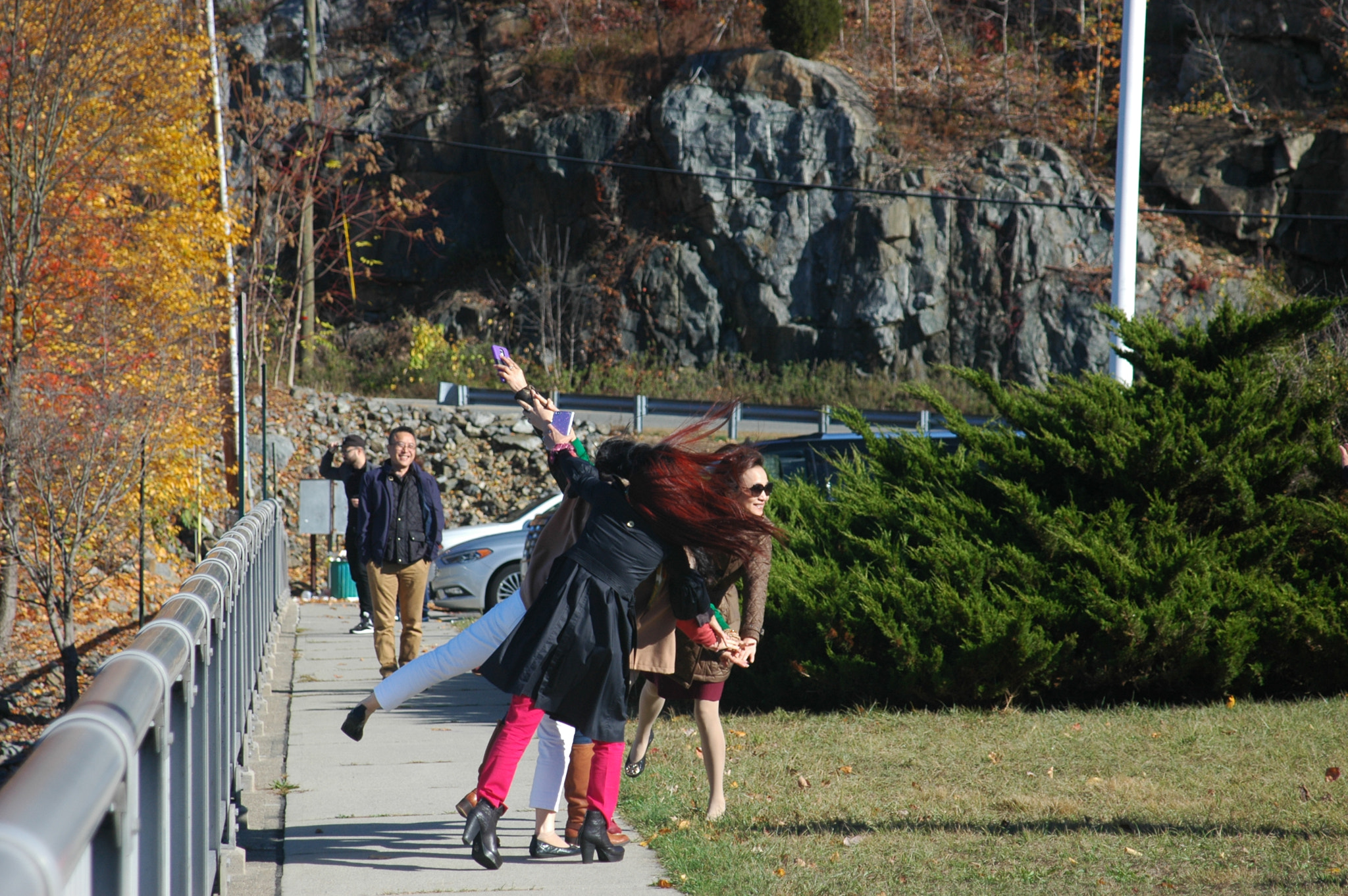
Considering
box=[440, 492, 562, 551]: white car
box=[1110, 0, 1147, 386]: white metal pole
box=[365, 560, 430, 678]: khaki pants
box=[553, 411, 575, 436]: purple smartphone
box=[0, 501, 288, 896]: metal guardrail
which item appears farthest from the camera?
box=[440, 492, 562, 551]: white car

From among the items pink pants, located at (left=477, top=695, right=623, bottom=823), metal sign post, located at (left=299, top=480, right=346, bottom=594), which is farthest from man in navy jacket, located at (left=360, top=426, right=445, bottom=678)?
metal sign post, located at (left=299, top=480, right=346, bottom=594)

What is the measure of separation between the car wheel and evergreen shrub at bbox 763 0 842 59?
25102 millimetres

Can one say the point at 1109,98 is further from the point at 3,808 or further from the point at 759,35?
the point at 3,808

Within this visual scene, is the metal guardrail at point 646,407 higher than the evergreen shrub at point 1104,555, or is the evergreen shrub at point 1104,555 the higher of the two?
the evergreen shrub at point 1104,555

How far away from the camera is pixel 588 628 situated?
423 centimetres

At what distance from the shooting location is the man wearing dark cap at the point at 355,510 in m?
9.01

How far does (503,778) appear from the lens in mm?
4238

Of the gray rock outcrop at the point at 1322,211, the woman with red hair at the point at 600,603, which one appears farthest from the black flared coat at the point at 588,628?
the gray rock outcrop at the point at 1322,211

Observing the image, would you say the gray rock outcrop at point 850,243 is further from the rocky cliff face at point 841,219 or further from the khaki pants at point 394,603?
the khaki pants at point 394,603

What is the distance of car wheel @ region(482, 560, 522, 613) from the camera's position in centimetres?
1286

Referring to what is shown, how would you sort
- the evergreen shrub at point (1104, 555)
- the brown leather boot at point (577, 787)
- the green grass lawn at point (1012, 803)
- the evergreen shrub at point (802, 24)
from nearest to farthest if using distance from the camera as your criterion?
1. the green grass lawn at point (1012, 803)
2. the brown leather boot at point (577, 787)
3. the evergreen shrub at point (1104, 555)
4. the evergreen shrub at point (802, 24)

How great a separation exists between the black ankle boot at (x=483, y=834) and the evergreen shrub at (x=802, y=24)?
106 feet

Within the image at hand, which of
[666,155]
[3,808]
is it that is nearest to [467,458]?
[666,155]

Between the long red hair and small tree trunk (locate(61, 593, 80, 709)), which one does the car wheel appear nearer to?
small tree trunk (locate(61, 593, 80, 709))
